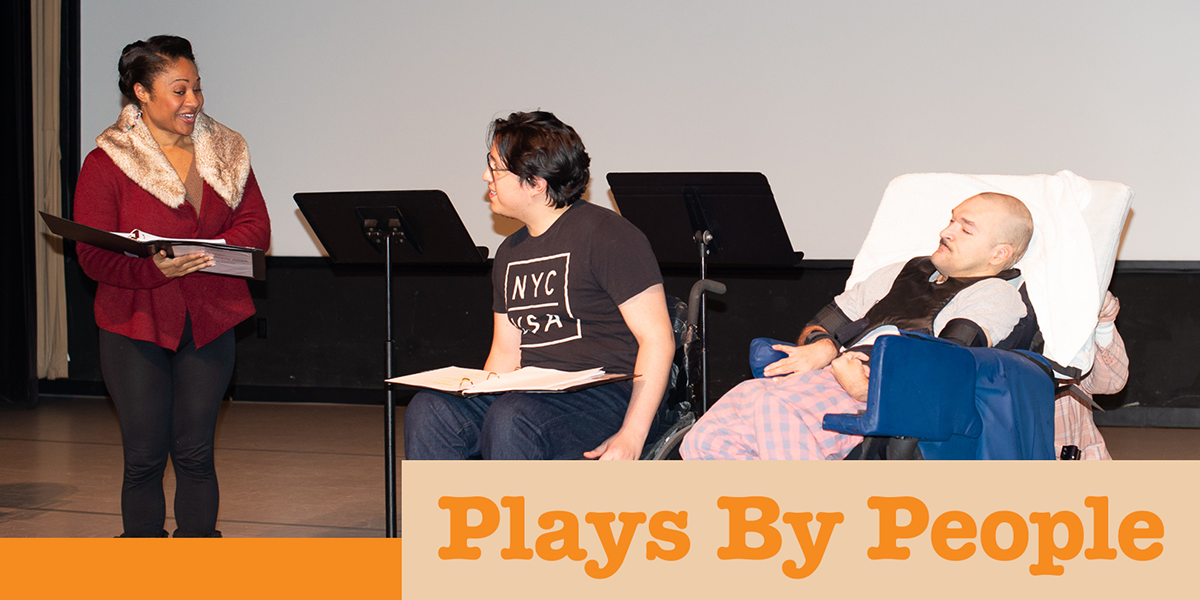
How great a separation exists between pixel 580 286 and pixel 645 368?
0.26 metres

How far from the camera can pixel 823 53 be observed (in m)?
4.92

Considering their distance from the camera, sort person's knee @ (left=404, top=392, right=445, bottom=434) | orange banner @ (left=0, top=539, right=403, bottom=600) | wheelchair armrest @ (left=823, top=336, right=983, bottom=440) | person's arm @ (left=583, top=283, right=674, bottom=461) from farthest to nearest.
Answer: person's knee @ (left=404, top=392, right=445, bottom=434), person's arm @ (left=583, top=283, right=674, bottom=461), orange banner @ (left=0, top=539, right=403, bottom=600), wheelchair armrest @ (left=823, top=336, right=983, bottom=440)

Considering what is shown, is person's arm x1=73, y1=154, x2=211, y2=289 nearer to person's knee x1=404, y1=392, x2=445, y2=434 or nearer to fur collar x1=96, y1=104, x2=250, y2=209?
fur collar x1=96, y1=104, x2=250, y2=209

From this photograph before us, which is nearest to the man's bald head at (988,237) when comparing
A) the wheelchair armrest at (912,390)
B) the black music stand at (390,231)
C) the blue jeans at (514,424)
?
the wheelchair armrest at (912,390)

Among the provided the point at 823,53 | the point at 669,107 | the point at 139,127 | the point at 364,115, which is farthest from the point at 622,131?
the point at 139,127

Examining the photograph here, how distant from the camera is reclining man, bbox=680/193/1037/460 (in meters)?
2.05

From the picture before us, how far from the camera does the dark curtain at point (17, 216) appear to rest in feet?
18.5

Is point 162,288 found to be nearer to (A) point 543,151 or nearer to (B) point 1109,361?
(A) point 543,151

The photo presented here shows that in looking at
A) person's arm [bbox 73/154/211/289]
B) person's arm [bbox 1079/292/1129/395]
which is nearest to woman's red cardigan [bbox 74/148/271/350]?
person's arm [bbox 73/154/211/289]

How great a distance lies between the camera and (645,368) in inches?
79.7

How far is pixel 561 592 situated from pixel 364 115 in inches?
180

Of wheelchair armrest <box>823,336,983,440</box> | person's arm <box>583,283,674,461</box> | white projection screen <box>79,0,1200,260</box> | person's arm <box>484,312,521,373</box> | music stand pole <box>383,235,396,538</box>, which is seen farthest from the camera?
white projection screen <box>79,0,1200,260</box>

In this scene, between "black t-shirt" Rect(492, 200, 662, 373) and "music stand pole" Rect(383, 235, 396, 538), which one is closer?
"black t-shirt" Rect(492, 200, 662, 373)

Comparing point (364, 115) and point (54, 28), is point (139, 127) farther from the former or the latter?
point (54, 28)
